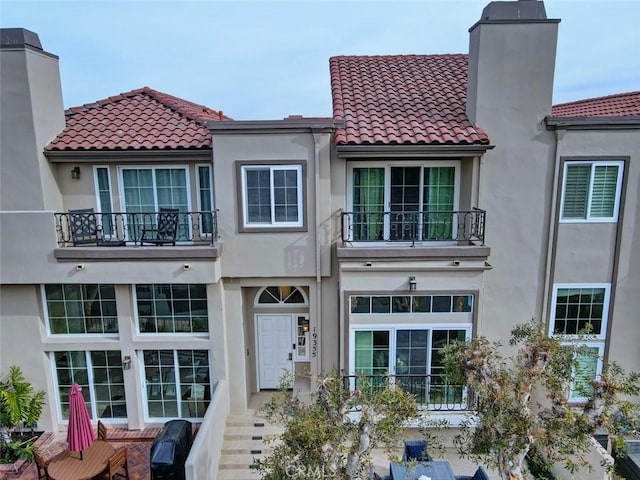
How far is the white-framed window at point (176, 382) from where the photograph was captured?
1237 cm

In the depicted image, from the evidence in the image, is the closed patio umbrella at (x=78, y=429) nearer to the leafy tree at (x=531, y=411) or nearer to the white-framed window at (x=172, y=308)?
the white-framed window at (x=172, y=308)

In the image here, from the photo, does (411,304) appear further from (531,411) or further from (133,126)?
(133,126)

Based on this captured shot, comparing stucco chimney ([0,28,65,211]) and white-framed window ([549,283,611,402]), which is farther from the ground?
stucco chimney ([0,28,65,211])

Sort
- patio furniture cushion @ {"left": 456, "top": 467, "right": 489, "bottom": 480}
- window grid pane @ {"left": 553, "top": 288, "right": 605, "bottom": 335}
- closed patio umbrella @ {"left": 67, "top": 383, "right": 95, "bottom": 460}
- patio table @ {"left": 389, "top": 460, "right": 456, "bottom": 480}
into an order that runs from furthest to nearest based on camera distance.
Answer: window grid pane @ {"left": 553, "top": 288, "right": 605, "bottom": 335}, closed patio umbrella @ {"left": 67, "top": 383, "right": 95, "bottom": 460}, patio furniture cushion @ {"left": 456, "top": 467, "right": 489, "bottom": 480}, patio table @ {"left": 389, "top": 460, "right": 456, "bottom": 480}

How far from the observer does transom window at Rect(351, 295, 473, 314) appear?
36.9 ft

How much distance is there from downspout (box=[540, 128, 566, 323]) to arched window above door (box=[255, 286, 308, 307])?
735 cm

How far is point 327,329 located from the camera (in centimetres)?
1231

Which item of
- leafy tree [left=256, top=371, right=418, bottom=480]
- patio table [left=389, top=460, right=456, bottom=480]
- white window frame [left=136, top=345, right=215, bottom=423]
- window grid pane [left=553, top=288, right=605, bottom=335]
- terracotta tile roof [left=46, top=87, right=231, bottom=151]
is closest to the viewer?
leafy tree [left=256, top=371, right=418, bottom=480]

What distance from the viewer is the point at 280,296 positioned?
43.4ft

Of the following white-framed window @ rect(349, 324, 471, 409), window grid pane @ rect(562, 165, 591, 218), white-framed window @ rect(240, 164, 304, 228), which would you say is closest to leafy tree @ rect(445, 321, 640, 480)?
white-framed window @ rect(349, 324, 471, 409)

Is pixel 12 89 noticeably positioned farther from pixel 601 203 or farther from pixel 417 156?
pixel 601 203

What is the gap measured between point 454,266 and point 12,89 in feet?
43.3

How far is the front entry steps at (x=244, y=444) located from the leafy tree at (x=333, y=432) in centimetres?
374

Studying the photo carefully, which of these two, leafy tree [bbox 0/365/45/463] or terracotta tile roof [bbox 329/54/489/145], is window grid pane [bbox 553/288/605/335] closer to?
terracotta tile roof [bbox 329/54/489/145]
